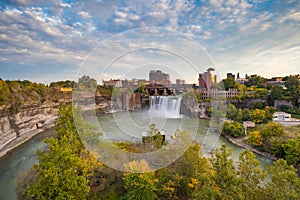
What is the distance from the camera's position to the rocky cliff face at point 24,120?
9656mm

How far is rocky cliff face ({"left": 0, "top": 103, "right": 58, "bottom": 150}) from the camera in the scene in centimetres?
966

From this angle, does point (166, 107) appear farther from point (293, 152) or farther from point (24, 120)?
point (24, 120)

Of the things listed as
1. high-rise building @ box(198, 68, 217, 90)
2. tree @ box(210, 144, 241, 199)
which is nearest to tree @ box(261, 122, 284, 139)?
tree @ box(210, 144, 241, 199)

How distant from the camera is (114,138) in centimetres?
591

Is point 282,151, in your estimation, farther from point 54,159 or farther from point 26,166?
point 26,166

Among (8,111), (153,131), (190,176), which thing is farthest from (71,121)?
(8,111)

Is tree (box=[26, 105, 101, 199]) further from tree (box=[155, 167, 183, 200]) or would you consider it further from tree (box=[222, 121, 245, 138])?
tree (box=[222, 121, 245, 138])

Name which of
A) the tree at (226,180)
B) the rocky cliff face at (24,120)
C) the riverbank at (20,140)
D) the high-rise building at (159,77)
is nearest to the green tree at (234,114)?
the tree at (226,180)

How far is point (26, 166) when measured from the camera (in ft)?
22.6

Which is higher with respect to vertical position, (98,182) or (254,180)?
(254,180)

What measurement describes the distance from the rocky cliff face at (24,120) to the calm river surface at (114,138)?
1.13 m

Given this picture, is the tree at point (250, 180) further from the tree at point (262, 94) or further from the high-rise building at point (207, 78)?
the tree at point (262, 94)

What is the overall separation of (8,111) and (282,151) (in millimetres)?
14697

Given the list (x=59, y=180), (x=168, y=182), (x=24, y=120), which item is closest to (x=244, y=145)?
(x=168, y=182)
